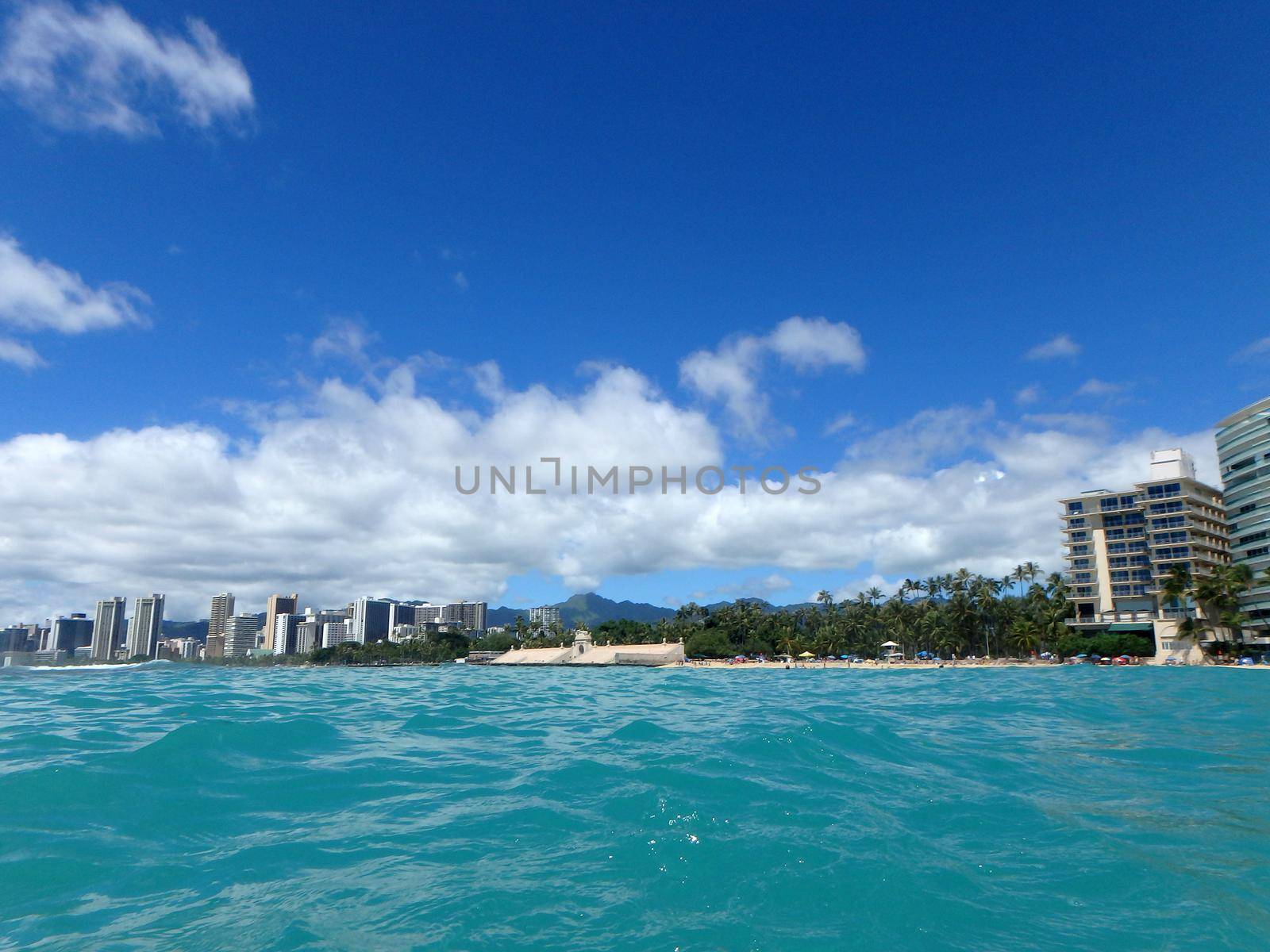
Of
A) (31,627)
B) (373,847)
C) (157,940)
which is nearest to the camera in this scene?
(157,940)

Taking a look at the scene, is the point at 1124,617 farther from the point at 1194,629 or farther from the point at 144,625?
the point at 144,625

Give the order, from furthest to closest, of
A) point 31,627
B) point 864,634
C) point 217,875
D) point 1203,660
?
point 31,627 < point 864,634 < point 1203,660 < point 217,875

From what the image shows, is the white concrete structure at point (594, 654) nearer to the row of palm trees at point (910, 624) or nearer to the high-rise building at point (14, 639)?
the row of palm trees at point (910, 624)

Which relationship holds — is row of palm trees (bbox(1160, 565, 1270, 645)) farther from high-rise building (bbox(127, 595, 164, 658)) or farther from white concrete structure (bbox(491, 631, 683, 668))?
high-rise building (bbox(127, 595, 164, 658))

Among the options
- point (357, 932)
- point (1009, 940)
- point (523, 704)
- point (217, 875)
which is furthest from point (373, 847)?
point (523, 704)

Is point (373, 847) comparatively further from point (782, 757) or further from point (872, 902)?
point (782, 757)

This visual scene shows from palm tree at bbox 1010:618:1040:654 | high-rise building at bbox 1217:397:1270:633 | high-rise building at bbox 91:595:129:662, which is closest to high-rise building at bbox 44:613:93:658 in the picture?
high-rise building at bbox 91:595:129:662

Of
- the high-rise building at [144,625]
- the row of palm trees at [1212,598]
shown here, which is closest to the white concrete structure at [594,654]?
the row of palm trees at [1212,598]
